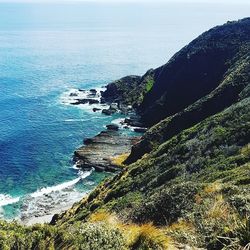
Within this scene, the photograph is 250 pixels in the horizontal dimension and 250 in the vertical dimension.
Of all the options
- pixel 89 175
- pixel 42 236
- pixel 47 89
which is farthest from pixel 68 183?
pixel 47 89

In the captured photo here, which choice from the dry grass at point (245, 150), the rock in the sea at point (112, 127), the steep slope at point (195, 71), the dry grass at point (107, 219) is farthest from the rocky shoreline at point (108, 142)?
the dry grass at point (107, 219)

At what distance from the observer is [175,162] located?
1784 inches

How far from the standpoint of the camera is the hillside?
1609 centimetres

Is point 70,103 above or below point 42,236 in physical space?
below

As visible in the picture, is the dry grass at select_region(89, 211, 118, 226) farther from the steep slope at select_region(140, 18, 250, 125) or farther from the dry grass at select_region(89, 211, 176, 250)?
the steep slope at select_region(140, 18, 250, 125)

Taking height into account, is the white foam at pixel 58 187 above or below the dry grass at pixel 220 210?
below

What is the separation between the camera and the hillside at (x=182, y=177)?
16.1 m

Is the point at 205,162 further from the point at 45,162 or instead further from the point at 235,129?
the point at 45,162

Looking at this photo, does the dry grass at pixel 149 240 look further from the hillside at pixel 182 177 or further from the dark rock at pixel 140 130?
the dark rock at pixel 140 130

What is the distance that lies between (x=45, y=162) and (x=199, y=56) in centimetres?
5628

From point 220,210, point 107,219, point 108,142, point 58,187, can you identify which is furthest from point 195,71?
point 220,210

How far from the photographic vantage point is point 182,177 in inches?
1455

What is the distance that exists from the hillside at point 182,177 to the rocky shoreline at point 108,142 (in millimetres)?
3905

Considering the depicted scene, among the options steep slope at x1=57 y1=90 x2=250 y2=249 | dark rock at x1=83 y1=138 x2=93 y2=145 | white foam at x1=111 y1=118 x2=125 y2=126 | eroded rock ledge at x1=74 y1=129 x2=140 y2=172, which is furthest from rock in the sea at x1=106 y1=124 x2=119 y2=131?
steep slope at x1=57 y1=90 x2=250 y2=249
